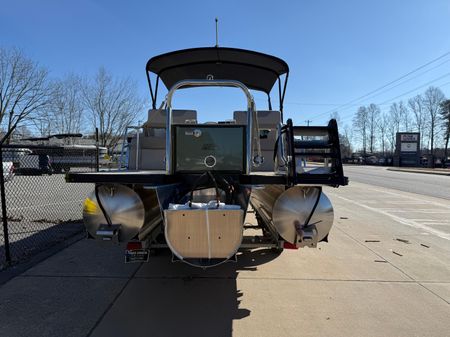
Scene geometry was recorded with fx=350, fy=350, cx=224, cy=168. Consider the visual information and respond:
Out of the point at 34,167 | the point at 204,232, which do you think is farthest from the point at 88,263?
the point at 34,167

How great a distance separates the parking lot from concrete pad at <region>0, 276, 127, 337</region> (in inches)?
0.4

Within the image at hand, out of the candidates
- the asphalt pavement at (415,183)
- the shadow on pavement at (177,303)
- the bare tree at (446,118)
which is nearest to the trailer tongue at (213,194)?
the shadow on pavement at (177,303)

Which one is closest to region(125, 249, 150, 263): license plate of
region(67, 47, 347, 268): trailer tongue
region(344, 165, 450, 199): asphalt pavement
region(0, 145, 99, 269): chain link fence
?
region(67, 47, 347, 268): trailer tongue

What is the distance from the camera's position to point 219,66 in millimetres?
5395

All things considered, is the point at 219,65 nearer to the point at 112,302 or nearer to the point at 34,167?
the point at 112,302

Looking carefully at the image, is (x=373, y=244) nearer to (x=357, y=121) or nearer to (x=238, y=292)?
(x=238, y=292)

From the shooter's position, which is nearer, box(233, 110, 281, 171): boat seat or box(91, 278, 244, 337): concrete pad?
box(91, 278, 244, 337): concrete pad

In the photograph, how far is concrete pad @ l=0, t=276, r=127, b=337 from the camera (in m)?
3.20

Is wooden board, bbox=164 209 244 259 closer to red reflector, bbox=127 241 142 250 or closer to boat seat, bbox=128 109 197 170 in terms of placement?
red reflector, bbox=127 241 142 250

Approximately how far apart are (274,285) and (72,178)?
2.65m

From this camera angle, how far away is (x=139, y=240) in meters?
3.76

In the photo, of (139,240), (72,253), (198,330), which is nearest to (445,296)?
(198,330)

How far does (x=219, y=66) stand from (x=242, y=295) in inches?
132

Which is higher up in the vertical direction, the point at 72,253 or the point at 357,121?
the point at 357,121
